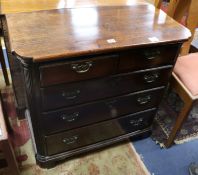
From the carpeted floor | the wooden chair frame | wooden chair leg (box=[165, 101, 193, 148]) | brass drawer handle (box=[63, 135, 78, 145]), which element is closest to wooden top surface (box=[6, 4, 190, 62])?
the wooden chair frame

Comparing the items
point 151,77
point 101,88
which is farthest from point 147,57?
point 101,88

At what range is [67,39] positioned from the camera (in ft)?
3.15

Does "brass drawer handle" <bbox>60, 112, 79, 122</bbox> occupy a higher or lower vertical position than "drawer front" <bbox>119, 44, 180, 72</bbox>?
lower

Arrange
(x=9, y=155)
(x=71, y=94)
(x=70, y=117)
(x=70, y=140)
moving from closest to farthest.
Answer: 1. (x=9, y=155)
2. (x=71, y=94)
3. (x=70, y=117)
4. (x=70, y=140)

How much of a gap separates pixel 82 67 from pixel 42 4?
489 millimetres

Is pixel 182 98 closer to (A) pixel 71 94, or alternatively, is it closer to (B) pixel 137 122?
(B) pixel 137 122

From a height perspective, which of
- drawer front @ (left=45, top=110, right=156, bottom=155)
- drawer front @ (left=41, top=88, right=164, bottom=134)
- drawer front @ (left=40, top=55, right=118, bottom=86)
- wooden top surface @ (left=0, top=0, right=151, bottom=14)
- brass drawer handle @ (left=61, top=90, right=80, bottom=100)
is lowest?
drawer front @ (left=45, top=110, right=156, bottom=155)

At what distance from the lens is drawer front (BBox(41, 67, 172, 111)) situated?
3.34ft

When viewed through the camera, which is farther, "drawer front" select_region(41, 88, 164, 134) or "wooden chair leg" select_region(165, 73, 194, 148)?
"wooden chair leg" select_region(165, 73, 194, 148)

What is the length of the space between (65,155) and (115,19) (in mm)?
806

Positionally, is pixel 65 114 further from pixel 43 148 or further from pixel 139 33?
pixel 139 33

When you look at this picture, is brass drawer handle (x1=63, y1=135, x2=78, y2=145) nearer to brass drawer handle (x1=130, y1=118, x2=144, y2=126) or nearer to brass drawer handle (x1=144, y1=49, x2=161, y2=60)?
brass drawer handle (x1=130, y1=118, x2=144, y2=126)

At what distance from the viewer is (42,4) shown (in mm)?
1219

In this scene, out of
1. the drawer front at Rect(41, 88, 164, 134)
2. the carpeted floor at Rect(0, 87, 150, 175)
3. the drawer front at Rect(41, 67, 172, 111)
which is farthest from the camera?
the carpeted floor at Rect(0, 87, 150, 175)
